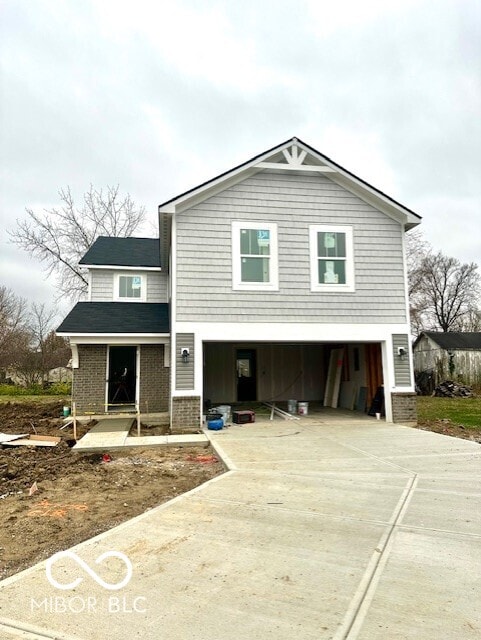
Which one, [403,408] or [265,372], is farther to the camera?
[265,372]

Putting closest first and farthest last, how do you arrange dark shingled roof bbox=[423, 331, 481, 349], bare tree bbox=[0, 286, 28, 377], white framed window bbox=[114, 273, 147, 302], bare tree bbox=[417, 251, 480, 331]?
white framed window bbox=[114, 273, 147, 302]
dark shingled roof bbox=[423, 331, 481, 349]
bare tree bbox=[0, 286, 28, 377]
bare tree bbox=[417, 251, 480, 331]

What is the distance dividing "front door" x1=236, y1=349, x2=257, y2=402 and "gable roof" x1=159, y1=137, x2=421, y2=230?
7468 millimetres

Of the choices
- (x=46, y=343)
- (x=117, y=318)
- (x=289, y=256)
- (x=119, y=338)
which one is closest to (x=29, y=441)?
(x=119, y=338)

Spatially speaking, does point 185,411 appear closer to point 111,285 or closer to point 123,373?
point 123,373

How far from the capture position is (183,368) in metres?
9.95

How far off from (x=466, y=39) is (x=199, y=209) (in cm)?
806

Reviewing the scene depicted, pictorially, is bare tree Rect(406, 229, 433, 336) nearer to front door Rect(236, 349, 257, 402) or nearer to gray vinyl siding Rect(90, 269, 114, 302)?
front door Rect(236, 349, 257, 402)

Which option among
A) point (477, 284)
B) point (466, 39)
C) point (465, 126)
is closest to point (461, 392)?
point (465, 126)

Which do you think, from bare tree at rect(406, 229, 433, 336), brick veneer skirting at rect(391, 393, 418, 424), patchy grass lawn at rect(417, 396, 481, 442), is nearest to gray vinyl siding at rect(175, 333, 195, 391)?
brick veneer skirting at rect(391, 393, 418, 424)

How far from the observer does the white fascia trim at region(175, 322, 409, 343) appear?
403 inches

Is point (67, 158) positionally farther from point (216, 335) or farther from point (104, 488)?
point (104, 488)

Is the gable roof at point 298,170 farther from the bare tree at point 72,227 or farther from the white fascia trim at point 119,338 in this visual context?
the bare tree at point 72,227

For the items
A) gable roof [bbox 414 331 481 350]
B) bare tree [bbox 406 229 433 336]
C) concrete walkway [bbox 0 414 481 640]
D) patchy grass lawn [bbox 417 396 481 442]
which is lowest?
patchy grass lawn [bbox 417 396 481 442]

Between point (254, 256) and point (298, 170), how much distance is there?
2.72 m
